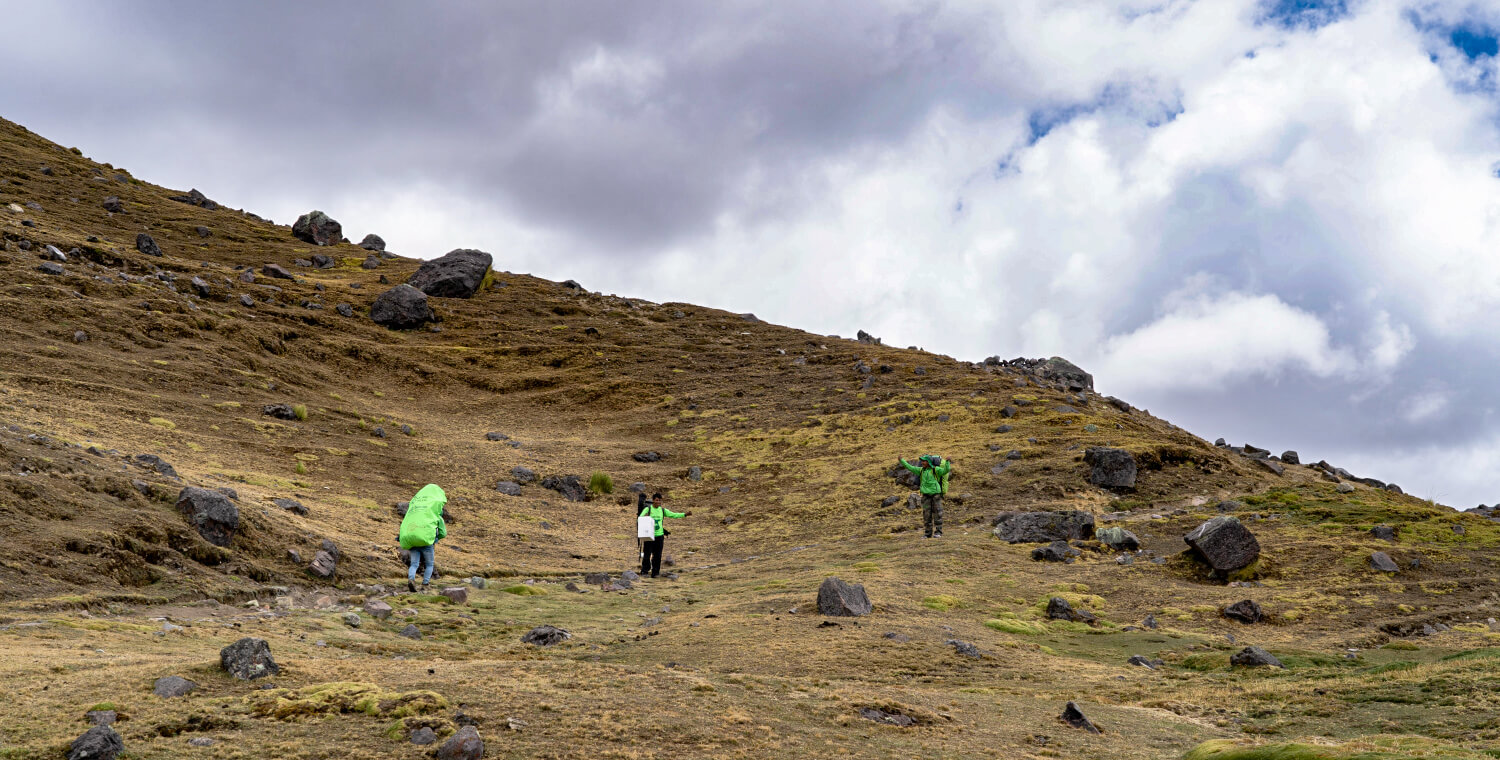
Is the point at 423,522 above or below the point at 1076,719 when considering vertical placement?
above

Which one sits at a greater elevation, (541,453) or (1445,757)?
(541,453)

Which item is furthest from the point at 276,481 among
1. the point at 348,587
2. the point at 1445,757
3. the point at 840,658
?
the point at 1445,757

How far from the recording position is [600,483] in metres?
38.3

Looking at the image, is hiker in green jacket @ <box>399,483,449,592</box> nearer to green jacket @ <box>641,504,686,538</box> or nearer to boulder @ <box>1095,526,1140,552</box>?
green jacket @ <box>641,504,686,538</box>

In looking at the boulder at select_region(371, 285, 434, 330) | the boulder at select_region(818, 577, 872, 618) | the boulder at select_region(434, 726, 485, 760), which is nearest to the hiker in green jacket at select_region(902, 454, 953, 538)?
the boulder at select_region(818, 577, 872, 618)

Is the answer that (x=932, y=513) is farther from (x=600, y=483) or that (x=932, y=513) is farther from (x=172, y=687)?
(x=172, y=687)

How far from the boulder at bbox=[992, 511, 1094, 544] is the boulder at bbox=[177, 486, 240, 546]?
21.4m

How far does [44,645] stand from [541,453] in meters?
31.5

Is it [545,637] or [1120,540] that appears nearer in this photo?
[545,637]

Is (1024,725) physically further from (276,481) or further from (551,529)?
(276,481)

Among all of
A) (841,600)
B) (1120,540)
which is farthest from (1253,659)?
(1120,540)

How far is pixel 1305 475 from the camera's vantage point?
41938 mm

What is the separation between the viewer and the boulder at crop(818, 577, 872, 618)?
17.7 meters

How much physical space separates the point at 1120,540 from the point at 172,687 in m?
24.9
